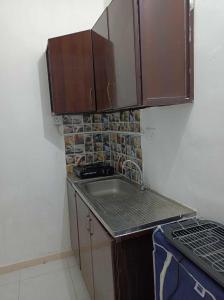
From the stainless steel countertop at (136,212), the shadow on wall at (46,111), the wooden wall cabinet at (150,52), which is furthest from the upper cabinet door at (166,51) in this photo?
the shadow on wall at (46,111)

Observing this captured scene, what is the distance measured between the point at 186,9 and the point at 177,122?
59cm

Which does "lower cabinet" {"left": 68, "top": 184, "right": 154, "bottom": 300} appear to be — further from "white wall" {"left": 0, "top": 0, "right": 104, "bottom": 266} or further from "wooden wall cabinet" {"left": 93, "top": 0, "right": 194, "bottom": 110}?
"white wall" {"left": 0, "top": 0, "right": 104, "bottom": 266}

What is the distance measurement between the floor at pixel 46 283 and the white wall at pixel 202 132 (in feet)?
4.04

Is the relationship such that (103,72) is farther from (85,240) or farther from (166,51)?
(85,240)

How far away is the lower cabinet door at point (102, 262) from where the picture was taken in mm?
1257

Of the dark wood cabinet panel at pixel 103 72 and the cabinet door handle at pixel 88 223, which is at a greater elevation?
the dark wood cabinet panel at pixel 103 72

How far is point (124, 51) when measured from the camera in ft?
4.32

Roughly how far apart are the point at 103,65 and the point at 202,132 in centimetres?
87

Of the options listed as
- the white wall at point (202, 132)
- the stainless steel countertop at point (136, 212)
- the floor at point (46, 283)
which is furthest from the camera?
the floor at point (46, 283)

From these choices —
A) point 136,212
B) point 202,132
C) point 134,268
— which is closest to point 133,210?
point 136,212

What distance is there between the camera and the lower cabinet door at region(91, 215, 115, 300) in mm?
1257

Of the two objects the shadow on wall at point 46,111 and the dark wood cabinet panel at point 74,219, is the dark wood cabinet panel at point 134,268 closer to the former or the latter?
the dark wood cabinet panel at point 74,219

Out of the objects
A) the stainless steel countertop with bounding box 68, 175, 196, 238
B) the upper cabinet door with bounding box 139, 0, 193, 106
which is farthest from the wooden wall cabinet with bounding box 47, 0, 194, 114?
the stainless steel countertop with bounding box 68, 175, 196, 238

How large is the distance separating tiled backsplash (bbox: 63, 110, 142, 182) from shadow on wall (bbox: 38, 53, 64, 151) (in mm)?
90
